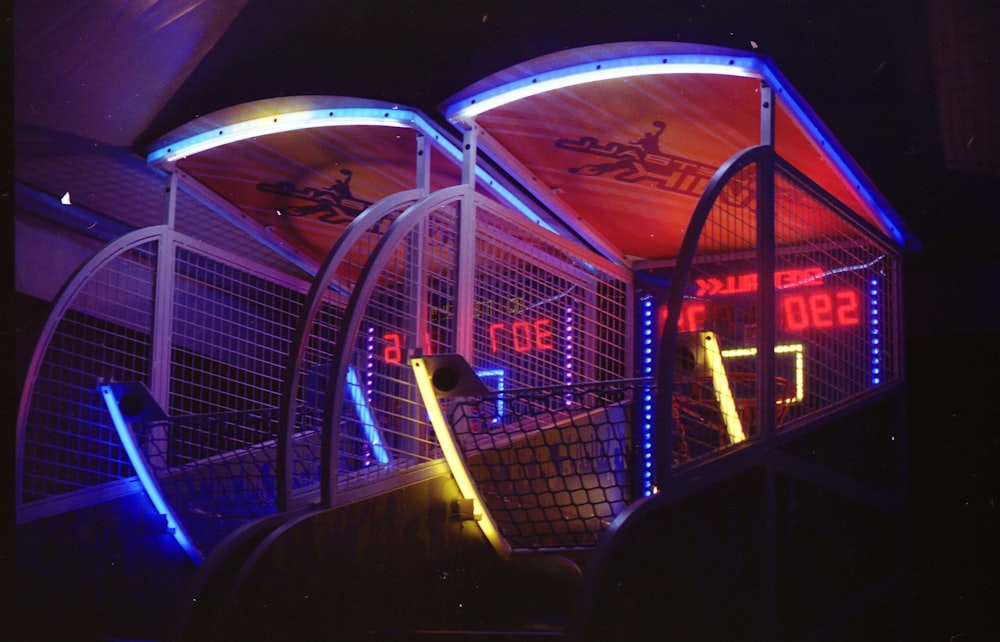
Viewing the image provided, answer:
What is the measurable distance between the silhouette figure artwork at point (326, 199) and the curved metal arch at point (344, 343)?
111 cm

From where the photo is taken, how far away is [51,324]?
361cm

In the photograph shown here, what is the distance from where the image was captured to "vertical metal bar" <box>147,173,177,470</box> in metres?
4.09

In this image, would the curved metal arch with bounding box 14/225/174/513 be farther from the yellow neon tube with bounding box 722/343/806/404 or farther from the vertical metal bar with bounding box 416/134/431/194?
Result: the yellow neon tube with bounding box 722/343/806/404

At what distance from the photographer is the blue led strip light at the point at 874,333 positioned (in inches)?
149

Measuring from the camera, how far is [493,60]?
323 cm

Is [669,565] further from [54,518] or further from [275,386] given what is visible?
[275,386]

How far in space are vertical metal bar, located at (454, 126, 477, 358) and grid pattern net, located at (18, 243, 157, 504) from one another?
138 centimetres

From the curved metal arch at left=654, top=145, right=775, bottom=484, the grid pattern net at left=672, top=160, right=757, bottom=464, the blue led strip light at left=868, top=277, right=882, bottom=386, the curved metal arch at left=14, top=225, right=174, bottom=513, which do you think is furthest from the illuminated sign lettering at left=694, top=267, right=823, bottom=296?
the curved metal arch at left=14, top=225, right=174, bottom=513

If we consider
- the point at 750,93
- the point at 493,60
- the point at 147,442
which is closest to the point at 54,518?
the point at 147,442

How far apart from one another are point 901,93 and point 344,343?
1864 millimetres

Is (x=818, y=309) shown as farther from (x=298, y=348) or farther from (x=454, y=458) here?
(x=298, y=348)

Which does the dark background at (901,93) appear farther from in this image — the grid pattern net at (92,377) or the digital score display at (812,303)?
the grid pattern net at (92,377)

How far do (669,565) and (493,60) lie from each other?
174 centimetres

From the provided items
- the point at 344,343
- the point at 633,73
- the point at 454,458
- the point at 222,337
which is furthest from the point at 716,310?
the point at 222,337
